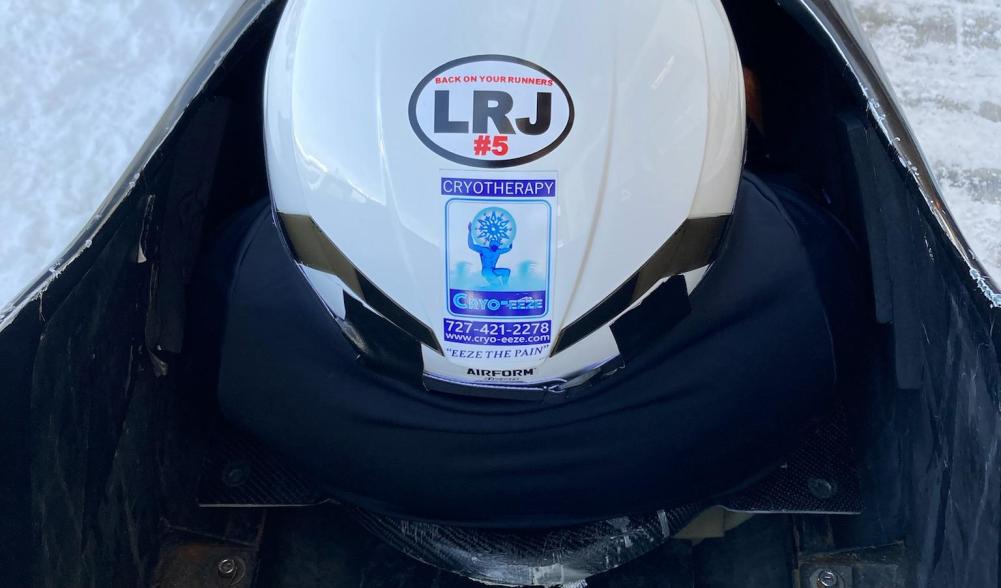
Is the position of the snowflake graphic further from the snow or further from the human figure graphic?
the snow

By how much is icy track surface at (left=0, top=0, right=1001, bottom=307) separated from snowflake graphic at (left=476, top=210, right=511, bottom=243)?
120cm

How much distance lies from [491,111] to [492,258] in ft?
0.45

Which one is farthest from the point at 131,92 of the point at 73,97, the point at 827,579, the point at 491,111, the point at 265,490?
the point at 827,579

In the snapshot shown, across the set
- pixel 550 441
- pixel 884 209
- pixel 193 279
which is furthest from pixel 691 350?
pixel 193 279

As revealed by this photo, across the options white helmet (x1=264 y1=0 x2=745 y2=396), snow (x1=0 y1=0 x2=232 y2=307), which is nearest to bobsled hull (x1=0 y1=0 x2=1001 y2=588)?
white helmet (x1=264 y1=0 x2=745 y2=396)

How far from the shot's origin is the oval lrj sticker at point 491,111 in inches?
35.0

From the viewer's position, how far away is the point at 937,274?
3.14ft

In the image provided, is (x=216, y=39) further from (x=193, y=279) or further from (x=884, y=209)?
(x=884, y=209)

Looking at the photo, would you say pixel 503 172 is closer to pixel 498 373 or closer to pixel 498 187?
pixel 498 187

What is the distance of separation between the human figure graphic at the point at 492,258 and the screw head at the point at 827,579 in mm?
537

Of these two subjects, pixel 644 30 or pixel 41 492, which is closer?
pixel 41 492

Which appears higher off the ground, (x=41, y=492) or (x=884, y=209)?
(x=884, y=209)

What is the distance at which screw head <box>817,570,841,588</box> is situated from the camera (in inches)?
43.0

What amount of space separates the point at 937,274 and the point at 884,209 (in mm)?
143
